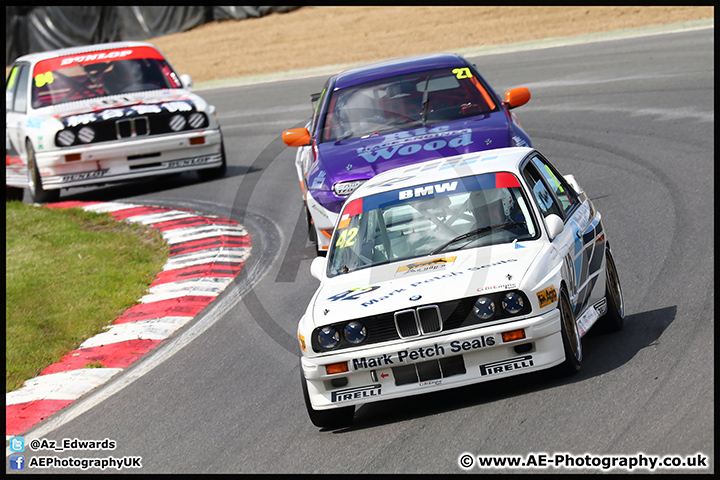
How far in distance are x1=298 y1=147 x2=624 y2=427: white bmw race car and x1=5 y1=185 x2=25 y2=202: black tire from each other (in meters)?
10.0

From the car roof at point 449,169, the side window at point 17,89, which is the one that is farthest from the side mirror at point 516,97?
the side window at point 17,89

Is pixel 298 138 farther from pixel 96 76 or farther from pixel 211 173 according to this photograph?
pixel 96 76

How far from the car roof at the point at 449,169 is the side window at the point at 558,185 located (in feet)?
0.42

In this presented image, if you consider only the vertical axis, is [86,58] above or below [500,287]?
below

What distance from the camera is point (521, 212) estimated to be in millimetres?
6227

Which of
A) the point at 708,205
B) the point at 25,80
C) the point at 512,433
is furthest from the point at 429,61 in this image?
the point at 25,80

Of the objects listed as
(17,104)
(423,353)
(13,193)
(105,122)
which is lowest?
(13,193)

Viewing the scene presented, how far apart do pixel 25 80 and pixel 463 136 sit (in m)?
8.18

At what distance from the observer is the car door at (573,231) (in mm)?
6113

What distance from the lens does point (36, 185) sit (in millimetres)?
13930

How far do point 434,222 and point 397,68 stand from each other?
430 centimetres

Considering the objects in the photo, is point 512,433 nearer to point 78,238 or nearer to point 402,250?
point 402,250

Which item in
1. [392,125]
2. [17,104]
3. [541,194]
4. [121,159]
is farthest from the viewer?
[17,104]

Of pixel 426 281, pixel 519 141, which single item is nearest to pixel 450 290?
pixel 426 281
